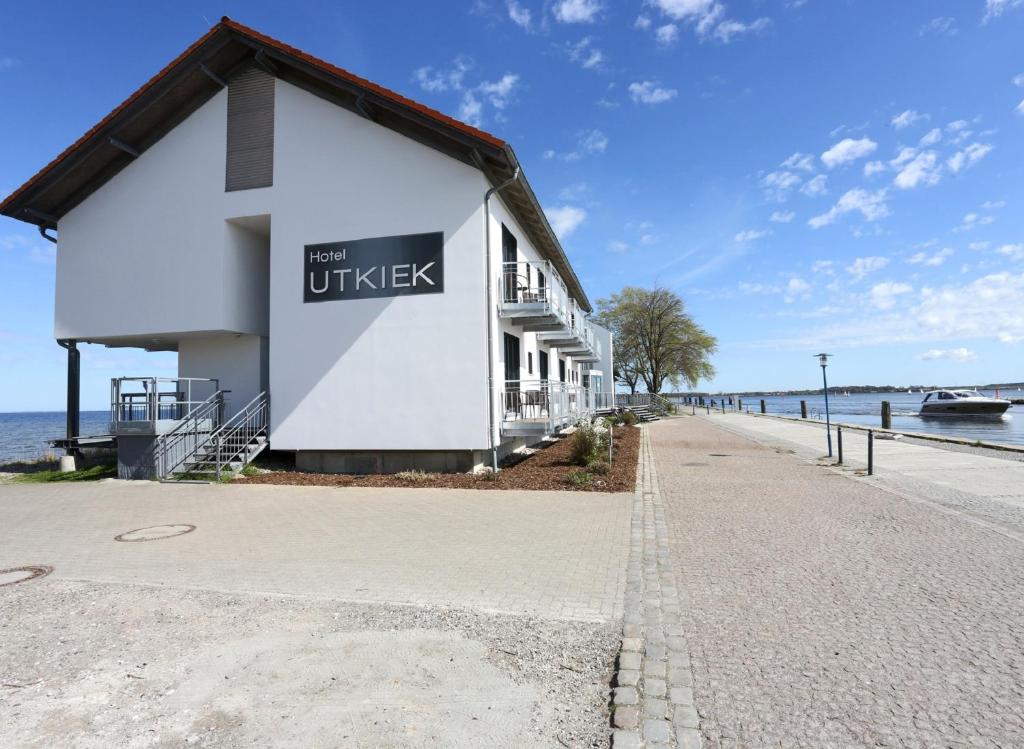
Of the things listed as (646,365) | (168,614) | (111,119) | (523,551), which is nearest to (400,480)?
(523,551)

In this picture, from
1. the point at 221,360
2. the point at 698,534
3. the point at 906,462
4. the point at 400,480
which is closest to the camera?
the point at 698,534

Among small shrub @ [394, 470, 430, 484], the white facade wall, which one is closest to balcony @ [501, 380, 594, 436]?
the white facade wall

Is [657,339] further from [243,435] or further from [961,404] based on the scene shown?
[243,435]

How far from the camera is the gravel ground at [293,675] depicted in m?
2.96

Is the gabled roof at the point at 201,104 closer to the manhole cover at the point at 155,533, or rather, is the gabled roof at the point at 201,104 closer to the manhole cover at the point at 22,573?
the manhole cover at the point at 155,533

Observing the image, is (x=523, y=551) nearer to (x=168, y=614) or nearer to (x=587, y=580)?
(x=587, y=580)

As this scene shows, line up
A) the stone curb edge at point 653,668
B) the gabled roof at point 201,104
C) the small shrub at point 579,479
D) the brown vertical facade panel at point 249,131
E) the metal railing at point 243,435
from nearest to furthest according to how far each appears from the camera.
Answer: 1. the stone curb edge at point 653,668
2. the small shrub at point 579,479
3. the gabled roof at point 201,104
4. the metal railing at point 243,435
5. the brown vertical facade panel at point 249,131

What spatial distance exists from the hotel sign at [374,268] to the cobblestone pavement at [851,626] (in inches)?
319

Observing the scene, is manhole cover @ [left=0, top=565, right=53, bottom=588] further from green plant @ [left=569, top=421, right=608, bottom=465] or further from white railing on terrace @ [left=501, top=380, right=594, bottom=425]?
green plant @ [left=569, top=421, right=608, bottom=465]

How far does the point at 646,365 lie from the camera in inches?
2041

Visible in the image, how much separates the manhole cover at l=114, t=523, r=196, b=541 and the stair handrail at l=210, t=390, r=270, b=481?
5356mm

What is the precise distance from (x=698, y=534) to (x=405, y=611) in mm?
4279

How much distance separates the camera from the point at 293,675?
3.56m

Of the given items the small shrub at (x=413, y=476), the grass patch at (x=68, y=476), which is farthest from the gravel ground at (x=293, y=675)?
the grass patch at (x=68, y=476)
